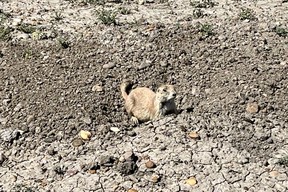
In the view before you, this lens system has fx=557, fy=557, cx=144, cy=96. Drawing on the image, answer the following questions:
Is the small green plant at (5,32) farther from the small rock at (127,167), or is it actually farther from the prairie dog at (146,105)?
the small rock at (127,167)

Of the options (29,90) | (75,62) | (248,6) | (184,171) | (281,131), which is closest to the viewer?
(184,171)

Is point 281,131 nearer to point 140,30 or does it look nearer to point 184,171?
point 184,171

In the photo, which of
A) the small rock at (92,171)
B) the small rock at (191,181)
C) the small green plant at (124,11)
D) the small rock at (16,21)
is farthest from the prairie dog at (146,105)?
the small rock at (16,21)

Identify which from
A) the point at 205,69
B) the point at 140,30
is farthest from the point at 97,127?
the point at 140,30

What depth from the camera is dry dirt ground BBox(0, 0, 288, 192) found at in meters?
5.63

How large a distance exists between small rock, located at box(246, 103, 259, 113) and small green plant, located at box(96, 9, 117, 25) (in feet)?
9.09

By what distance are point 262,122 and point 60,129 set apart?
2.27 m

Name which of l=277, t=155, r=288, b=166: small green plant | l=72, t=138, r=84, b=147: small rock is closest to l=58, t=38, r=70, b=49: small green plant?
l=72, t=138, r=84, b=147: small rock

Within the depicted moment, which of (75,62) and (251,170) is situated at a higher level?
(75,62)

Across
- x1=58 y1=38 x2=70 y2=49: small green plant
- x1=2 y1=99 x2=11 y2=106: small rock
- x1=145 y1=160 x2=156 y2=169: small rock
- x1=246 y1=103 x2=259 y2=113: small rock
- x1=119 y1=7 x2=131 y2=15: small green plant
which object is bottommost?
x1=145 y1=160 x2=156 y2=169: small rock

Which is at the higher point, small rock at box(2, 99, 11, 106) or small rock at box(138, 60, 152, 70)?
small rock at box(138, 60, 152, 70)

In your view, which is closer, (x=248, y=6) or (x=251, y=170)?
(x=251, y=170)

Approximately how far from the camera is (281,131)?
20.2 ft

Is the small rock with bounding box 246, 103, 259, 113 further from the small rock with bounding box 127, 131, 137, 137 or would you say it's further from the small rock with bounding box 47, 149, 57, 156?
the small rock with bounding box 47, 149, 57, 156
